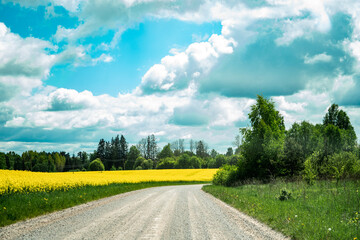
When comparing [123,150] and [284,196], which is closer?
[284,196]

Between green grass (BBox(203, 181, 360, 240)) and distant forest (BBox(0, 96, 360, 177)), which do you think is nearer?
green grass (BBox(203, 181, 360, 240))

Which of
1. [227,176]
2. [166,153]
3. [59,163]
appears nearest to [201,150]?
[166,153]

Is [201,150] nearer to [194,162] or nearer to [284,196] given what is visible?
[194,162]

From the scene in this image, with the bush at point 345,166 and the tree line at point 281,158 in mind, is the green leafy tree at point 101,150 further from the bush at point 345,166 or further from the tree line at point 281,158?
the bush at point 345,166

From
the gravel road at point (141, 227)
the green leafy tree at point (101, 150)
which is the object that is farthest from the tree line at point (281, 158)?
the green leafy tree at point (101, 150)

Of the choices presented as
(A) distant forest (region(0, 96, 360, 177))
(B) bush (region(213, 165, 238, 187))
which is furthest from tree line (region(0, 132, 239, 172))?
(B) bush (region(213, 165, 238, 187))

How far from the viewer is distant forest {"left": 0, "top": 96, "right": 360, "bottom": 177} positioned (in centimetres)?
2475

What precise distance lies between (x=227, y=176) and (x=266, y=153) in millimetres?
6206

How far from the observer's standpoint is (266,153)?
31969mm

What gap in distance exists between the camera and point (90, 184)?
25.7 metres

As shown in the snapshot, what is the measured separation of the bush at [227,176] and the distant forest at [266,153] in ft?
0.48

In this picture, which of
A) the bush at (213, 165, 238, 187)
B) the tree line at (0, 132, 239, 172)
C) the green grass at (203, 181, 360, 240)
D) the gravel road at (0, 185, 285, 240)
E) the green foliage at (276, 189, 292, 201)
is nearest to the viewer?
the green grass at (203, 181, 360, 240)

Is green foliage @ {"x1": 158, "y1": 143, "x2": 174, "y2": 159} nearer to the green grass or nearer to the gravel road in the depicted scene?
the green grass

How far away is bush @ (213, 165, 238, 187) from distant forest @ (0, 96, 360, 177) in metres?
0.14
